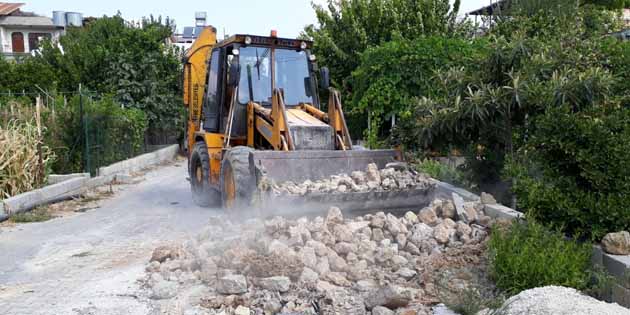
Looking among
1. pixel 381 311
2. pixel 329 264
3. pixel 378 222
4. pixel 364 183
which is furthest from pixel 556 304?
pixel 364 183

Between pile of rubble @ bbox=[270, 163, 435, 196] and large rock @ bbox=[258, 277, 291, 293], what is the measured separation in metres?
1.90

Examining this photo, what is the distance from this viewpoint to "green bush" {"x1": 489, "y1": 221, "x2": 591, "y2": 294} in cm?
437

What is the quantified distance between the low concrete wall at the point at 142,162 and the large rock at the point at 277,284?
30.9 feet

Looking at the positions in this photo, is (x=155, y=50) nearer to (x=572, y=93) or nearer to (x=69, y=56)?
(x=69, y=56)

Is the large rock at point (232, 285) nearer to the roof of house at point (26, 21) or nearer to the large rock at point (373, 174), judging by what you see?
the large rock at point (373, 174)

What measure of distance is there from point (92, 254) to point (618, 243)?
5564 mm

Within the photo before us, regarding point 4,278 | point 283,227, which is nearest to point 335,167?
point 283,227

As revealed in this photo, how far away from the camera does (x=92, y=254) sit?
696cm

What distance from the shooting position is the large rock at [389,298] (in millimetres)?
4395

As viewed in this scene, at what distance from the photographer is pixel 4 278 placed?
19.9 feet

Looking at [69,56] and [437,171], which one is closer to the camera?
[437,171]

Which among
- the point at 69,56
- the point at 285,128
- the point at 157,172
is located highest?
the point at 69,56

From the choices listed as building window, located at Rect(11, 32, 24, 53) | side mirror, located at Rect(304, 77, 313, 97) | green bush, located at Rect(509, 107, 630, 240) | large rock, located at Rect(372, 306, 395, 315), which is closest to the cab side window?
side mirror, located at Rect(304, 77, 313, 97)

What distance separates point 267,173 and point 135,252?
1827mm
